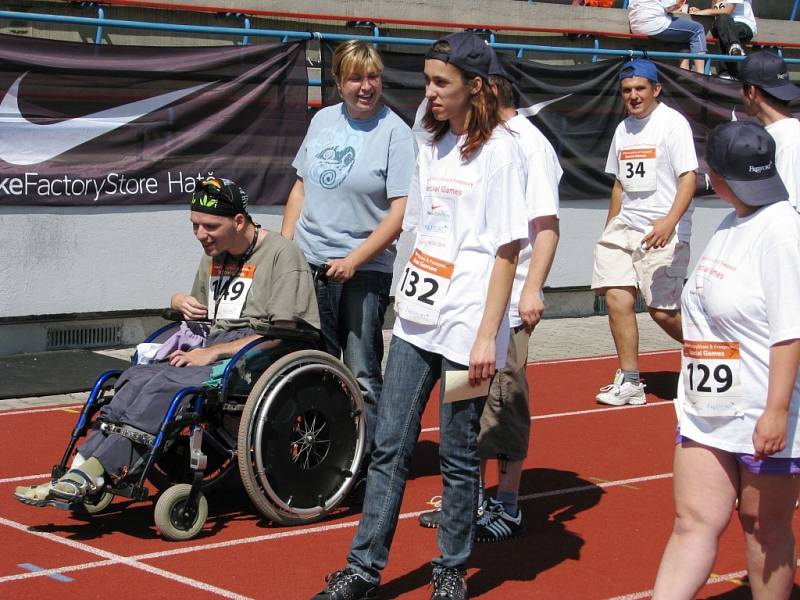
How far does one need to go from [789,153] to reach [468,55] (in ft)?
7.18

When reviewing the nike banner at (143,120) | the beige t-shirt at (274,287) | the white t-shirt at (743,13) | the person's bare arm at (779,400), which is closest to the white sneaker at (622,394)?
the nike banner at (143,120)

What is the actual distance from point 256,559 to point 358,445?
35.3 inches

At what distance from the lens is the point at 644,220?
338 inches

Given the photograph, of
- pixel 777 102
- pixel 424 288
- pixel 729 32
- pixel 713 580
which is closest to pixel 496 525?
pixel 713 580

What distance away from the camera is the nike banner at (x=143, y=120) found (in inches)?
371

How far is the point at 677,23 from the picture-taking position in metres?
14.8

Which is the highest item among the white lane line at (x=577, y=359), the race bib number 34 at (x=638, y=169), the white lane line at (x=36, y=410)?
the race bib number 34 at (x=638, y=169)

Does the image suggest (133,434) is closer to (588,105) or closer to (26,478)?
(26,478)

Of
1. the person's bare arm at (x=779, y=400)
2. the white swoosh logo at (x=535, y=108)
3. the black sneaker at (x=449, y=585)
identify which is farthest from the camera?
the white swoosh logo at (x=535, y=108)

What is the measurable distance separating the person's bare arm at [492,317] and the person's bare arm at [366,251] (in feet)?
5.22

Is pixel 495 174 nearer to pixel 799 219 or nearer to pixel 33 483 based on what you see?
pixel 799 219

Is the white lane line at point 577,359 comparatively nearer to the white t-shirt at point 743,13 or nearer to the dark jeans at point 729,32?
the dark jeans at point 729,32

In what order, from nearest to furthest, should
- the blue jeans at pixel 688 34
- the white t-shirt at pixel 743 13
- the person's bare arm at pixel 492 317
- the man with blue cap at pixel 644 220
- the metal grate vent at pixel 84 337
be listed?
the person's bare arm at pixel 492 317 → the man with blue cap at pixel 644 220 → the metal grate vent at pixel 84 337 → the blue jeans at pixel 688 34 → the white t-shirt at pixel 743 13

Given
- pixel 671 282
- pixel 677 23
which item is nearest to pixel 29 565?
pixel 671 282
